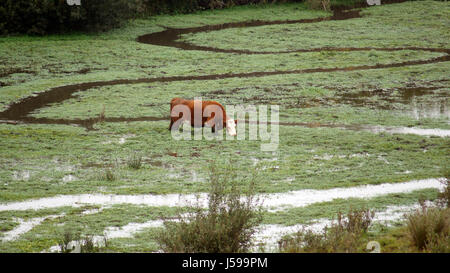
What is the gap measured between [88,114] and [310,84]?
752 centimetres

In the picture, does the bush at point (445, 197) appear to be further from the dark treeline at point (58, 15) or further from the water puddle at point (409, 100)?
the dark treeline at point (58, 15)

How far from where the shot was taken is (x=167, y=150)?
12.8 m

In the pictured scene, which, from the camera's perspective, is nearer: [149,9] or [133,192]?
[133,192]

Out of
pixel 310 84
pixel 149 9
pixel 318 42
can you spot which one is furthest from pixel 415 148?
pixel 149 9

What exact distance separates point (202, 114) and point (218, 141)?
0.97 meters

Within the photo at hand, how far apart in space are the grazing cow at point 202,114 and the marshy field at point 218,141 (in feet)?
1.86

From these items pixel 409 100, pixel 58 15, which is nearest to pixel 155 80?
pixel 409 100

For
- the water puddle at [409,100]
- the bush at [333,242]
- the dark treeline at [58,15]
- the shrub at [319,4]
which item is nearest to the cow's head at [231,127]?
the water puddle at [409,100]

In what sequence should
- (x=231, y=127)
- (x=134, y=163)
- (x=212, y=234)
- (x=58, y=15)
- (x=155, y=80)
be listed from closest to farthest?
(x=212, y=234)
(x=134, y=163)
(x=231, y=127)
(x=155, y=80)
(x=58, y=15)

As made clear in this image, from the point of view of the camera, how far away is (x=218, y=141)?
13.3 m

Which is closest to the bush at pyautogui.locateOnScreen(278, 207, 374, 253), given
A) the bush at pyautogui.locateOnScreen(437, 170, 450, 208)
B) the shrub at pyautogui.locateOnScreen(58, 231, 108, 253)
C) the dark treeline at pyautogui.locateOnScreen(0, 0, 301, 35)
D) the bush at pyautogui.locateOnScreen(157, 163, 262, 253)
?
the bush at pyautogui.locateOnScreen(157, 163, 262, 253)

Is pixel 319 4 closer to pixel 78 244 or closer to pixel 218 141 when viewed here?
pixel 218 141

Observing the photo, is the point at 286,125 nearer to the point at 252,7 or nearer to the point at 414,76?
the point at 414,76

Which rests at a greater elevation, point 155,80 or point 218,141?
point 155,80
